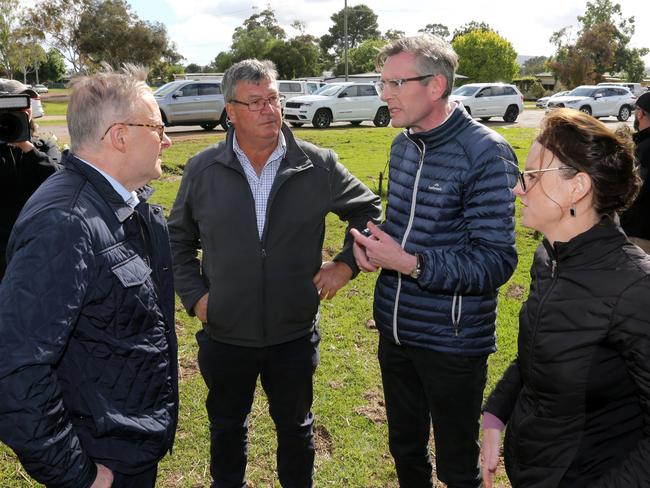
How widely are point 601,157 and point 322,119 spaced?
65.7 feet

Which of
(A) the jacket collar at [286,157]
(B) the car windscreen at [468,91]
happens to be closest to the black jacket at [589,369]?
(A) the jacket collar at [286,157]

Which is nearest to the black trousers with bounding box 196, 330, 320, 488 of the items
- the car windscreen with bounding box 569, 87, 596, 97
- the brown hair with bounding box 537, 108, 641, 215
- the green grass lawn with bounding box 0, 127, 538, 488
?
the green grass lawn with bounding box 0, 127, 538, 488

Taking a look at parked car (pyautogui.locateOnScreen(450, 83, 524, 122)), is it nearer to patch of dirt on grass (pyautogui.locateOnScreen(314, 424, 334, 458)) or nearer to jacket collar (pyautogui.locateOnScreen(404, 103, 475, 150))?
patch of dirt on grass (pyautogui.locateOnScreen(314, 424, 334, 458))

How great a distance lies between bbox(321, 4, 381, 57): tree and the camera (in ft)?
328

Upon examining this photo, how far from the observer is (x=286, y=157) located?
2953 millimetres

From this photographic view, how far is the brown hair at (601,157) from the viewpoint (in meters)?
1.78

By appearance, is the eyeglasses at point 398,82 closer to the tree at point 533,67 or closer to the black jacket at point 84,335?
the black jacket at point 84,335

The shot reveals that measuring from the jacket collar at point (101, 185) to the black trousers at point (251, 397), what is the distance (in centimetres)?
120

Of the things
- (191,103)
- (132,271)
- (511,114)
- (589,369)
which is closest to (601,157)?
(589,369)

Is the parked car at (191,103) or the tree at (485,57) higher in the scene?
the tree at (485,57)

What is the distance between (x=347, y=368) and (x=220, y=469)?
1671 mm

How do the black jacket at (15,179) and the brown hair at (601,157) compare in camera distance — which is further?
the black jacket at (15,179)

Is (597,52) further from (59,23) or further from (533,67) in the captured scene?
(533,67)

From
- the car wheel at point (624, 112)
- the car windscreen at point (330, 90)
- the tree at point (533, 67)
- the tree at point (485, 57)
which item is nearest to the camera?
the car windscreen at point (330, 90)
